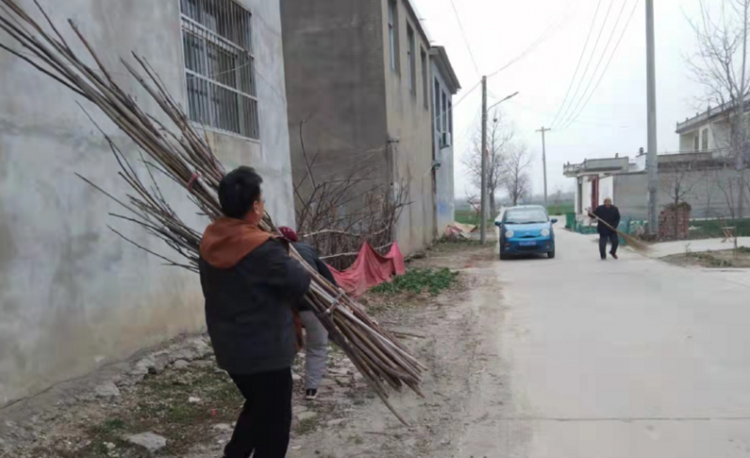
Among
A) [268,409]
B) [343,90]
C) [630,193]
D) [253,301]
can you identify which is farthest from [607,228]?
[630,193]

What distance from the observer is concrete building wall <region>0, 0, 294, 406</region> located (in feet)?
11.7

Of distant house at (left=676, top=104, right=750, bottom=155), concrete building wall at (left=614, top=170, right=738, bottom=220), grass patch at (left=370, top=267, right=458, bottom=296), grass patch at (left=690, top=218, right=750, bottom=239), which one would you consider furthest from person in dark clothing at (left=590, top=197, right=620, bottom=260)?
distant house at (left=676, top=104, right=750, bottom=155)

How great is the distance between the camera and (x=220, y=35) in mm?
6457

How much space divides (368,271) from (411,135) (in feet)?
26.6

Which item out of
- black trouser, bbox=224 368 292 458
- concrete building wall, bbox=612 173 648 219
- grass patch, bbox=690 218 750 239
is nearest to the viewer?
black trouser, bbox=224 368 292 458

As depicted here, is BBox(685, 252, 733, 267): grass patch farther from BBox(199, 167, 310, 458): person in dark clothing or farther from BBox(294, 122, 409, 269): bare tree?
BBox(199, 167, 310, 458): person in dark clothing

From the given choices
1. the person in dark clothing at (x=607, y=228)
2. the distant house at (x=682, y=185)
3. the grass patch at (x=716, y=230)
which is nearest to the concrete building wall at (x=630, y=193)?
the distant house at (x=682, y=185)

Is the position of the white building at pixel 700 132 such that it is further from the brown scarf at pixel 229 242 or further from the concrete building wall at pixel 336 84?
the brown scarf at pixel 229 242

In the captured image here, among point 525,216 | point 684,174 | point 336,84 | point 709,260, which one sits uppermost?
point 336,84

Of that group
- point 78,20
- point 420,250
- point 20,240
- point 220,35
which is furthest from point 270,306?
point 420,250

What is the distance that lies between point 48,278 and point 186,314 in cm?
182

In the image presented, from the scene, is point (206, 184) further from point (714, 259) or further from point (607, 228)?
point (714, 259)

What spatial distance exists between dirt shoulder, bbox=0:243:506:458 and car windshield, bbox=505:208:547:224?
10.00 m

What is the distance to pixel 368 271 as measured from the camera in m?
8.98
